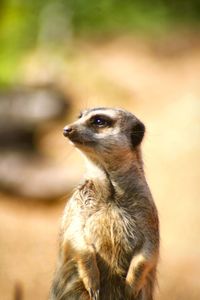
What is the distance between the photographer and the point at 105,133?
410 cm

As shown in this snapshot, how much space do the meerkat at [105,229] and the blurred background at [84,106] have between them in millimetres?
2180

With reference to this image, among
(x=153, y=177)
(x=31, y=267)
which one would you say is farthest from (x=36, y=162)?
(x=31, y=267)

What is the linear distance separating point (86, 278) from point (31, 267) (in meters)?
3.34

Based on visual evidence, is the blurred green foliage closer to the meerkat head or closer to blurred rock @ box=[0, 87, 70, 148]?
blurred rock @ box=[0, 87, 70, 148]

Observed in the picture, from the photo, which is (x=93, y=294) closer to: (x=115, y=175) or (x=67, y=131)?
(x=115, y=175)

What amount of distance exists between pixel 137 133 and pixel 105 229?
505mm

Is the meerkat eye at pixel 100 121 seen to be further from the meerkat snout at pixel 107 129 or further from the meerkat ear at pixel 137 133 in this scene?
the meerkat ear at pixel 137 133

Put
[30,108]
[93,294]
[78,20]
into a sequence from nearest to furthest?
[93,294]
[30,108]
[78,20]

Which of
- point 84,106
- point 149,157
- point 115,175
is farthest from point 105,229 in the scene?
point 84,106

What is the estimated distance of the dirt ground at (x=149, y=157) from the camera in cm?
720

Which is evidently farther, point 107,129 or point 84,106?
point 84,106

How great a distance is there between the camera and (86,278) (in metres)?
3.88

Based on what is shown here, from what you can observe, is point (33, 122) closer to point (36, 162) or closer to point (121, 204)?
point (36, 162)

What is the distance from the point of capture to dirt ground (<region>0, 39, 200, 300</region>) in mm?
7203
